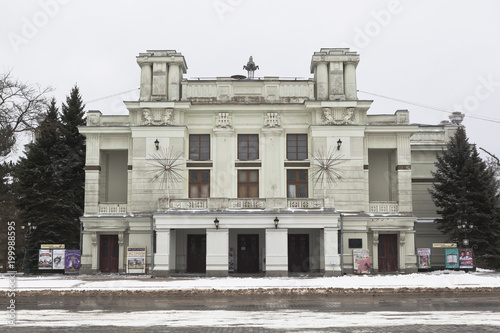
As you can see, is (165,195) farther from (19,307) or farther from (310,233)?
(19,307)

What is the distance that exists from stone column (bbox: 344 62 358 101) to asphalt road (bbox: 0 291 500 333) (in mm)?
18727

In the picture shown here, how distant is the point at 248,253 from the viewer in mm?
40656

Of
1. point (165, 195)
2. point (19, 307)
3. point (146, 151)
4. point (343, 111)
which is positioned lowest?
point (19, 307)

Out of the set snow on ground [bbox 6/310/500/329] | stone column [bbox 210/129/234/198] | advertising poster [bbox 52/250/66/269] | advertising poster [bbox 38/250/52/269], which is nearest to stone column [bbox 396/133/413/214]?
stone column [bbox 210/129/234/198]

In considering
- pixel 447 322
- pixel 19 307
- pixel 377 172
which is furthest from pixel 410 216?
pixel 19 307

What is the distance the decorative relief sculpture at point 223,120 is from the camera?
134ft

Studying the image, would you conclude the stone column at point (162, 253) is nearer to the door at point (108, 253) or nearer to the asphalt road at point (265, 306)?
the door at point (108, 253)

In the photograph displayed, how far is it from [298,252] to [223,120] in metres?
11.2

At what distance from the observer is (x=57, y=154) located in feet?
149

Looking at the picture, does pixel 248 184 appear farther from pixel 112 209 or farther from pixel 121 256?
pixel 121 256

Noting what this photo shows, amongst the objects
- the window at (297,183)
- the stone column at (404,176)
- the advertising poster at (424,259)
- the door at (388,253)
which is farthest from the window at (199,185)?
the advertising poster at (424,259)

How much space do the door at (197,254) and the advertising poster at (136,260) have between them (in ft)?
12.3

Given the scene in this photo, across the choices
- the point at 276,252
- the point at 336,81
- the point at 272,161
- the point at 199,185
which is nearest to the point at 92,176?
the point at 199,185

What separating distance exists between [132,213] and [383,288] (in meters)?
20.4
